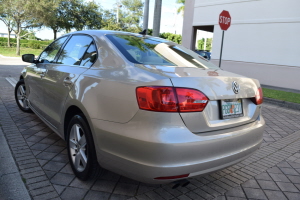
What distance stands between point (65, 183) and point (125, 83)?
1.28 m

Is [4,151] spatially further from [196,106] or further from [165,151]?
[196,106]

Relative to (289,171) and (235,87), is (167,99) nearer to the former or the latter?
(235,87)

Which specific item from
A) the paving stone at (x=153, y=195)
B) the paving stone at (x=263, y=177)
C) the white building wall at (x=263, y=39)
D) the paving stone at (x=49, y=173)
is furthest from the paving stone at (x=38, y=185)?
the white building wall at (x=263, y=39)

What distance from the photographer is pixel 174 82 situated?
2.00m

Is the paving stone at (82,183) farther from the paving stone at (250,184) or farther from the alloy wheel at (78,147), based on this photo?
the paving stone at (250,184)

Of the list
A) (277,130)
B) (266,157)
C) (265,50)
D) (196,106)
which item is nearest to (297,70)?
(265,50)

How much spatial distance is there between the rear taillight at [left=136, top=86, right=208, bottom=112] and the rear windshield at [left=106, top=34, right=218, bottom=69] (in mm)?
489

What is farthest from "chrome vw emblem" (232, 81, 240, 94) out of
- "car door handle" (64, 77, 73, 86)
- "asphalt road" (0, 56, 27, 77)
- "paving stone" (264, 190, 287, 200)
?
"asphalt road" (0, 56, 27, 77)

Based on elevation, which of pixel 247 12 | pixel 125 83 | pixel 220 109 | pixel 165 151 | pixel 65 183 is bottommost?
pixel 65 183

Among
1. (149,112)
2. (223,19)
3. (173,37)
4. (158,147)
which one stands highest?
(173,37)

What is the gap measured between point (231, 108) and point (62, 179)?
72.2 inches

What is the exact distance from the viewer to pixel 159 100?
1.96 m

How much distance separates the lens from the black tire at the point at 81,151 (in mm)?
2430

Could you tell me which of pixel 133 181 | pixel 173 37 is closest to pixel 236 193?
pixel 133 181
